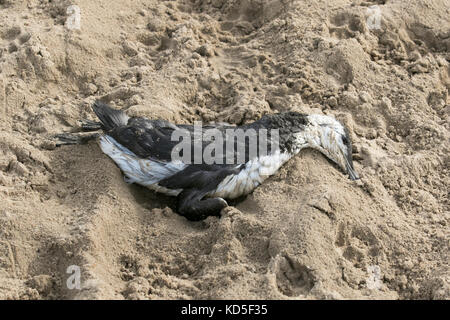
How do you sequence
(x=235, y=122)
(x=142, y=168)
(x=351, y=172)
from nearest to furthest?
(x=142, y=168) → (x=351, y=172) → (x=235, y=122)

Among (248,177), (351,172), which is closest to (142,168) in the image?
(248,177)

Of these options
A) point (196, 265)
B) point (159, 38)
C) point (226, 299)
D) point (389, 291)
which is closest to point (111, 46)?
point (159, 38)

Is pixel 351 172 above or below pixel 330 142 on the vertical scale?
below

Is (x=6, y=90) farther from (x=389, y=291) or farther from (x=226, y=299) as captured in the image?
(x=389, y=291)

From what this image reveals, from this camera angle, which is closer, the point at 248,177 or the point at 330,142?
the point at 248,177

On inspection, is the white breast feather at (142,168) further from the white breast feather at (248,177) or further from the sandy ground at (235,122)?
the white breast feather at (248,177)

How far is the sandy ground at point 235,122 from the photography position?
4094 mm

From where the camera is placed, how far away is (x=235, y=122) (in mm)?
5258

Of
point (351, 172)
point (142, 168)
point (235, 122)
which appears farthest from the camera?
point (235, 122)

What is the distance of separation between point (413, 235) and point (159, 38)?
294cm

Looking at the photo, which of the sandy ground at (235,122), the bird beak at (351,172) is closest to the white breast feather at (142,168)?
the sandy ground at (235,122)

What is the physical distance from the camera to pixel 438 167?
5125 millimetres

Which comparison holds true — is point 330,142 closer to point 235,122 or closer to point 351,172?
point 351,172

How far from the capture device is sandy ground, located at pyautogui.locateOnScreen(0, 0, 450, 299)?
4.09 metres
